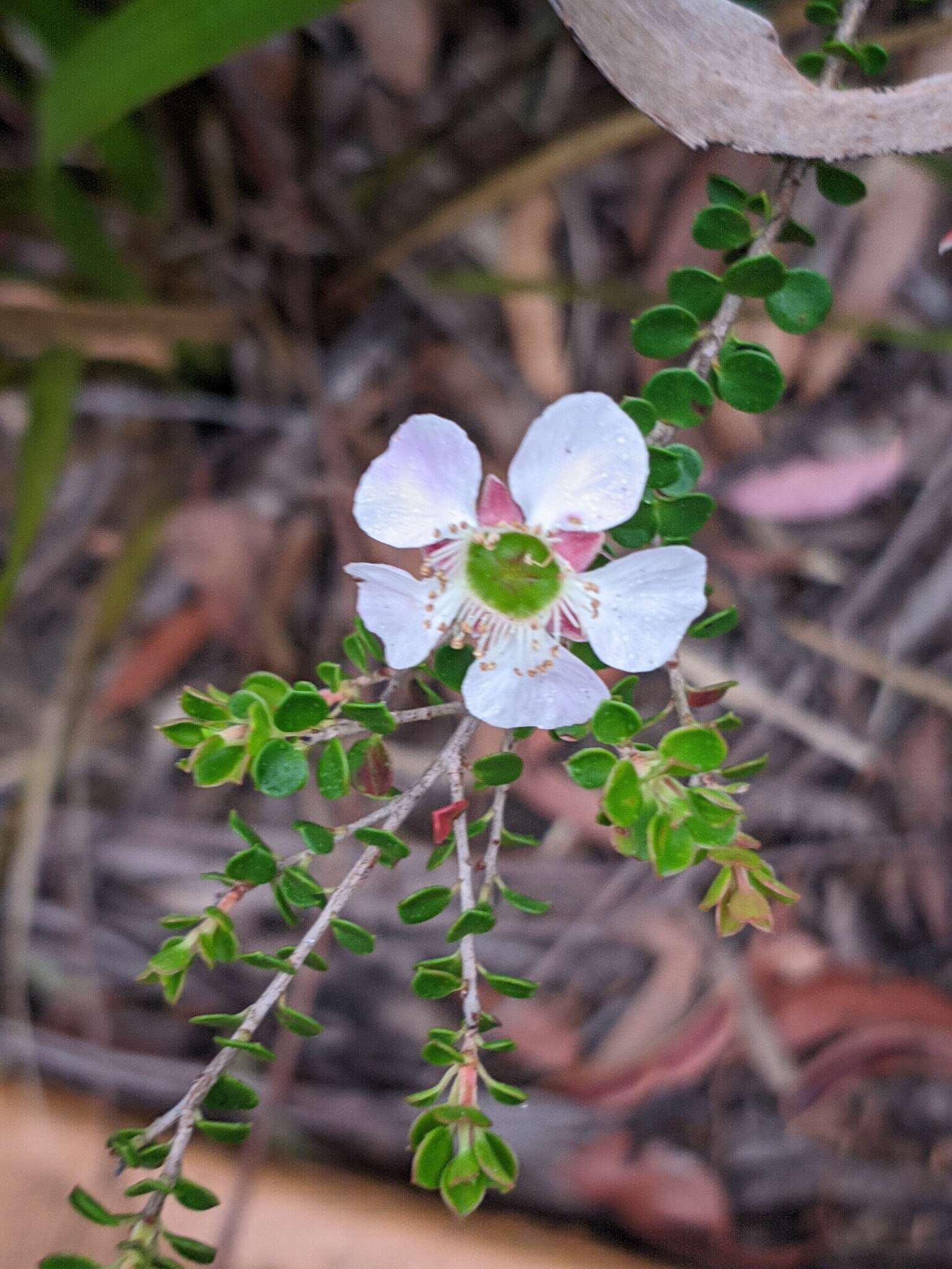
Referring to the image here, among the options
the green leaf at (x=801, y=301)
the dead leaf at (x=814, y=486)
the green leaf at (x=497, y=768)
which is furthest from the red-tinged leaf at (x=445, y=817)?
the dead leaf at (x=814, y=486)

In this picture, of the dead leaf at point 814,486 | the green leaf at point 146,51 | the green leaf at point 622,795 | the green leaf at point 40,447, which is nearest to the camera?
the green leaf at point 622,795

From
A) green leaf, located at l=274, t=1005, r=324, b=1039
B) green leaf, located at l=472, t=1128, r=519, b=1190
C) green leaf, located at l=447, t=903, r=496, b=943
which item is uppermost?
green leaf, located at l=447, t=903, r=496, b=943

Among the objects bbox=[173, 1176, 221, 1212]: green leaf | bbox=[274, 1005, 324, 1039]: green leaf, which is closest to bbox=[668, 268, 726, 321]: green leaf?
bbox=[274, 1005, 324, 1039]: green leaf

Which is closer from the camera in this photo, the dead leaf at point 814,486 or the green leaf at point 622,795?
the green leaf at point 622,795

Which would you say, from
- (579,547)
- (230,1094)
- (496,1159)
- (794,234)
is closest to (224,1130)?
(230,1094)

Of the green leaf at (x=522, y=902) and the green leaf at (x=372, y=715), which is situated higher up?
the green leaf at (x=372, y=715)

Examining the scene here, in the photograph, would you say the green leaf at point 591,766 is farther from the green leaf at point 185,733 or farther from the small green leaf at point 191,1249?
the small green leaf at point 191,1249

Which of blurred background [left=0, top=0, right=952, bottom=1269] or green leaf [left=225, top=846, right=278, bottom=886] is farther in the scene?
blurred background [left=0, top=0, right=952, bottom=1269]

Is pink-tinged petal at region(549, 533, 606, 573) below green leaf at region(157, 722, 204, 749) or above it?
above

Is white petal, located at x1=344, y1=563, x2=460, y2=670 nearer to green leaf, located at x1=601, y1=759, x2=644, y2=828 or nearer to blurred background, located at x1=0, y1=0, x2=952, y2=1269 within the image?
green leaf, located at x1=601, y1=759, x2=644, y2=828
